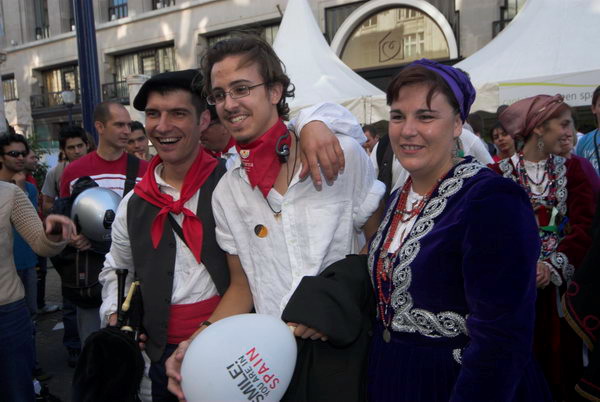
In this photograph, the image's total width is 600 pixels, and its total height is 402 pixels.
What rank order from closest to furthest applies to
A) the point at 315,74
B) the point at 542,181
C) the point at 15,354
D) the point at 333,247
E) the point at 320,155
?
the point at 320,155 → the point at 333,247 → the point at 15,354 → the point at 542,181 → the point at 315,74

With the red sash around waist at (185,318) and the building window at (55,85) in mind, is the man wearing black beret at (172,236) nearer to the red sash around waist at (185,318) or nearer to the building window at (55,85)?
the red sash around waist at (185,318)

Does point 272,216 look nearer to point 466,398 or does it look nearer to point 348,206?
point 348,206

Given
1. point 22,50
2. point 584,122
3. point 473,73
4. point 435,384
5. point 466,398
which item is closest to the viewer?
point 466,398

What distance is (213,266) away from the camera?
6.92 ft

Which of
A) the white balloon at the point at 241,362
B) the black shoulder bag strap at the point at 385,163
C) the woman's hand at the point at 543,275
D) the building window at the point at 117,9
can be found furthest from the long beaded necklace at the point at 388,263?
the building window at the point at 117,9

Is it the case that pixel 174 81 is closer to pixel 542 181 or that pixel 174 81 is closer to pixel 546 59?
pixel 542 181

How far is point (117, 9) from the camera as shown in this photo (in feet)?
73.9

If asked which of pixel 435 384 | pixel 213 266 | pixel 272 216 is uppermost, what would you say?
pixel 272 216

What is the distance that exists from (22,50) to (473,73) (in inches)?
1030

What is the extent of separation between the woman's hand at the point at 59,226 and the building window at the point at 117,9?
22883 millimetres

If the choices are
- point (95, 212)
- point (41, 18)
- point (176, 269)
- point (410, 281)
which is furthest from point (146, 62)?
point (410, 281)

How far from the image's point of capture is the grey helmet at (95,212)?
3064 mm

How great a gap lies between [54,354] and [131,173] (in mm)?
2496

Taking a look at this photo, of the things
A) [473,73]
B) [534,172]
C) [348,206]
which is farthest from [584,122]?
[348,206]
